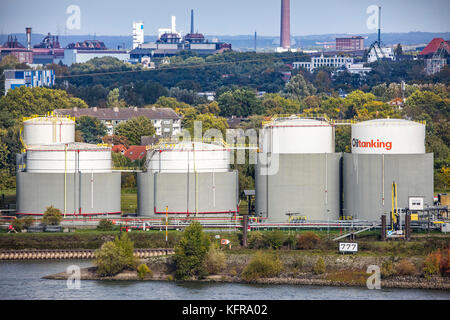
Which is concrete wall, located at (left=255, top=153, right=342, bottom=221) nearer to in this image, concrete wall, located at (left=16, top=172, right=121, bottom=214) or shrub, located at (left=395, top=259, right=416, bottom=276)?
concrete wall, located at (left=16, top=172, right=121, bottom=214)

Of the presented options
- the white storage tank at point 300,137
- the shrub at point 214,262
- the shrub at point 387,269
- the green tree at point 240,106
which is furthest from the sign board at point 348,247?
the green tree at point 240,106

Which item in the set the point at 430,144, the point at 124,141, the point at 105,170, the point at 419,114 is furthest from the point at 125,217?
the point at 419,114

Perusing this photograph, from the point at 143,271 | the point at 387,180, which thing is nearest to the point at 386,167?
the point at 387,180

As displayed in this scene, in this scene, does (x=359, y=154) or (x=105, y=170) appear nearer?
(x=359, y=154)

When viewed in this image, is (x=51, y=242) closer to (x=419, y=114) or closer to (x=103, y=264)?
(x=103, y=264)

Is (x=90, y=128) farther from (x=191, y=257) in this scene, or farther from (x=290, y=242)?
(x=191, y=257)

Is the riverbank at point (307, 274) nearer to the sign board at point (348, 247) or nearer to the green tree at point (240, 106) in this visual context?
the sign board at point (348, 247)
